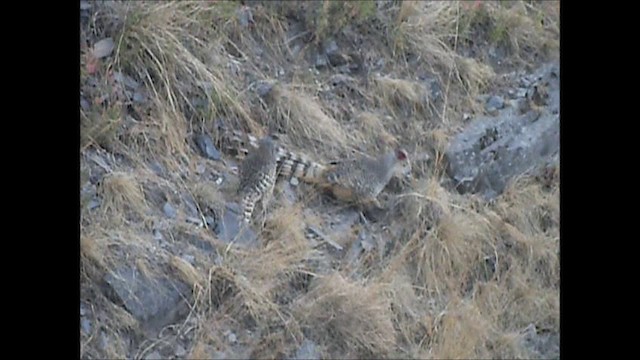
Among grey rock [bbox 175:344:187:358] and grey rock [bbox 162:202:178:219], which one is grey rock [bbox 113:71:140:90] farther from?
grey rock [bbox 175:344:187:358]

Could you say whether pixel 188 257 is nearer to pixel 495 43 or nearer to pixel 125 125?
pixel 125 125

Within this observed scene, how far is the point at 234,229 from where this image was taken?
2.09 metres

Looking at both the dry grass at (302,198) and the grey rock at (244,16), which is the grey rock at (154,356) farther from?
the grey rock at (244,16)

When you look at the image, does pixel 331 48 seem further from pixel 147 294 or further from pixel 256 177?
pixel 147 294

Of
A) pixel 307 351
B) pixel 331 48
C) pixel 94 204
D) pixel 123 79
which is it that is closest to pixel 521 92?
pixel 331 48

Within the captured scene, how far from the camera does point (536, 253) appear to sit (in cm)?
230

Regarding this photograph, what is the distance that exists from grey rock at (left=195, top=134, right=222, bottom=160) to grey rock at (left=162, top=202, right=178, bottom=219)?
15cm

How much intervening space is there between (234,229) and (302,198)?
178 mm

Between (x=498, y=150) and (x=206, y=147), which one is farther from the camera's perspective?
(x=498, y=150)

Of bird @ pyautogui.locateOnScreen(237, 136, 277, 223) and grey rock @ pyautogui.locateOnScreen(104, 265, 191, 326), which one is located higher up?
bird @ pyautogui.locateOnScreen(237, 136, 277, 223)

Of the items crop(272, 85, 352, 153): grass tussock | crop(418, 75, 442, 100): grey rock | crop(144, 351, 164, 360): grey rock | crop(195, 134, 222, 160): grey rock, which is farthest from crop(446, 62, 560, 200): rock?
crop(144, 351, 164, 360): grey rock

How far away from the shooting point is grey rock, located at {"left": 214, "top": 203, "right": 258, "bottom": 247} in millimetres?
2076
